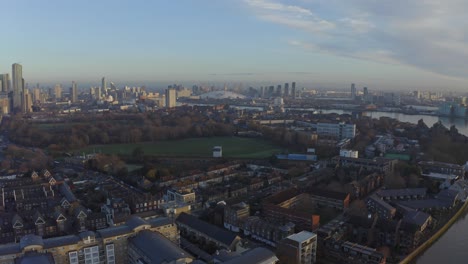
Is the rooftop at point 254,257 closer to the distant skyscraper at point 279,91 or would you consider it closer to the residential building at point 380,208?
the residential building at point 380,208

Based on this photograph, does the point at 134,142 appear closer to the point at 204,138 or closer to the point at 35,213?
the point at 204,138

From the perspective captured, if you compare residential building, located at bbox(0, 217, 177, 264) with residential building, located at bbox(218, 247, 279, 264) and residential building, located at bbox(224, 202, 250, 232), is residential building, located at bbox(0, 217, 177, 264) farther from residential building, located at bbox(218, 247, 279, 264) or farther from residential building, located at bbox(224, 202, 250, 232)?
residential building, located at bbox(224, 202, 250, 232)

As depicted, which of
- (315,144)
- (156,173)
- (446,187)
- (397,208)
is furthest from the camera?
(315,144)

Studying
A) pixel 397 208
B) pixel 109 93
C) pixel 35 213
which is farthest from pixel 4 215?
pixel 109 93

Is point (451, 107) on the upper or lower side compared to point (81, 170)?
upper

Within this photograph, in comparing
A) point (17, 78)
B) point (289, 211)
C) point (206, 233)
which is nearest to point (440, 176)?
point (289, 211)

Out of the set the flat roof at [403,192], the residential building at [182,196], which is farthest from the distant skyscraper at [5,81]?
the flat roof at [403,192]
